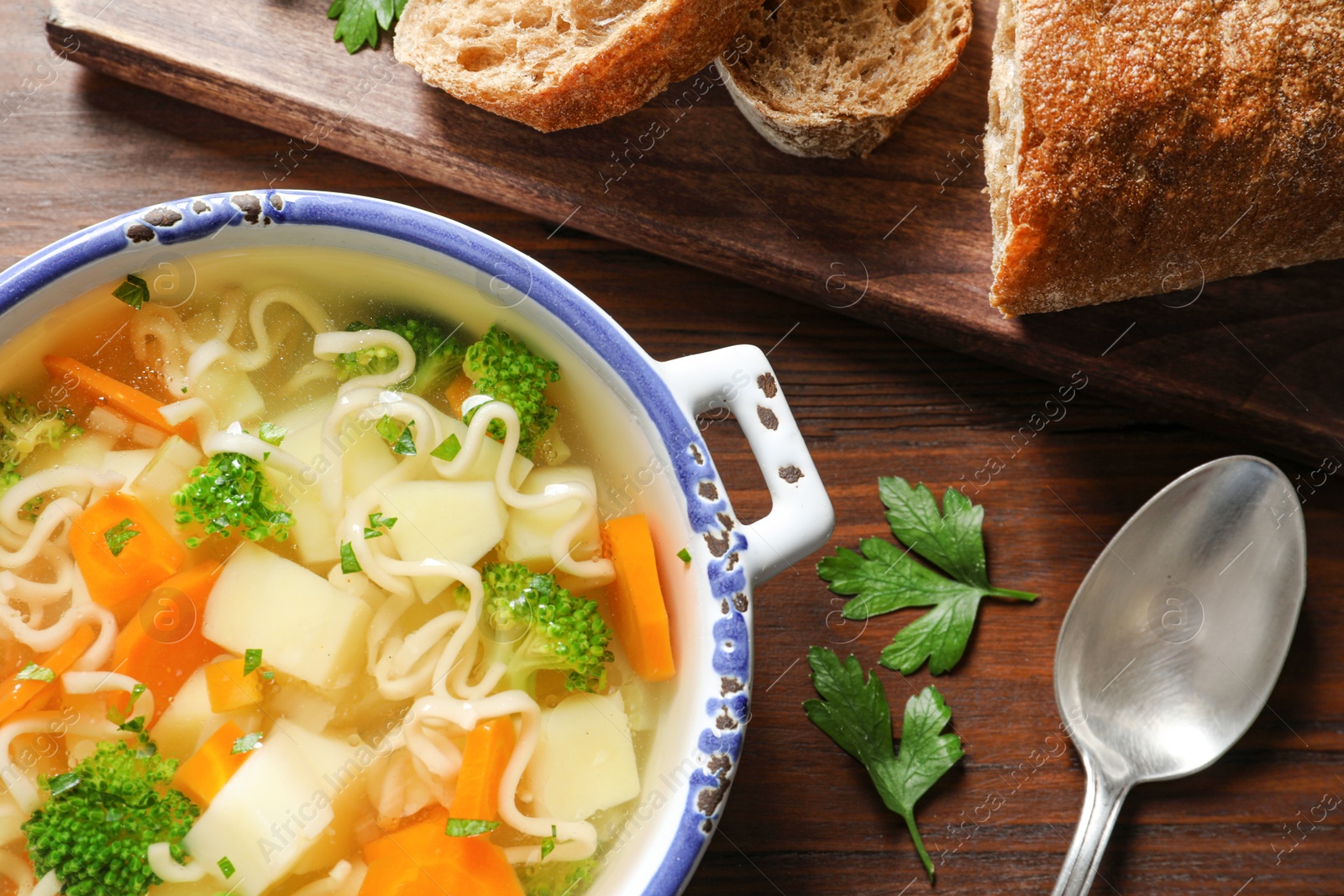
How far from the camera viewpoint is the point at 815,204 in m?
2.39

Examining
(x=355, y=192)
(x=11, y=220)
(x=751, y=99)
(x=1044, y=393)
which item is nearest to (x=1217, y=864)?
(x=1044, y=393)

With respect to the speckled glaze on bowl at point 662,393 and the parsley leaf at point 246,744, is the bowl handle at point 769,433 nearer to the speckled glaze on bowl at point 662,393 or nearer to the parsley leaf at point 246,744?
the speckled glaze on bowl at point 662,393

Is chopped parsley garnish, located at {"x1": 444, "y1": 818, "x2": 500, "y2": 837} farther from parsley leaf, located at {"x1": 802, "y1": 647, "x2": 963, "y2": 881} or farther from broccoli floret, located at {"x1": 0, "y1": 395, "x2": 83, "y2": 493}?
broccoli floret, located at {"x1": 0, "y1": 395, "x2": 83, "y2": 493}

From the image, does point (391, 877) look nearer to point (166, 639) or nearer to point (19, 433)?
point (166, 639)

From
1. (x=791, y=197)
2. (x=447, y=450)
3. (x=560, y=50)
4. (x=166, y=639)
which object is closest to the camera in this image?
(x=166, y=639)

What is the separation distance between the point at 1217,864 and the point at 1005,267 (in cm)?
166

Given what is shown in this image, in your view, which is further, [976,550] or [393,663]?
[976,550]

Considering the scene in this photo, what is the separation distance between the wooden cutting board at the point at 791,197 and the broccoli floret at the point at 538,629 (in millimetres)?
856

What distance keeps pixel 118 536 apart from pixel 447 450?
0.67 meters

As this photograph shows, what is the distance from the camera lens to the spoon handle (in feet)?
7.50

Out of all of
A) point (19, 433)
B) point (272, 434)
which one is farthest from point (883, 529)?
point (19, 433)

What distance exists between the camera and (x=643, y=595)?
1961 mm

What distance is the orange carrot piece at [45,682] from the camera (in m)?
1.86

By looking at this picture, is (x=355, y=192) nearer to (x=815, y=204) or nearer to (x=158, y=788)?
(x=815, y=204)
